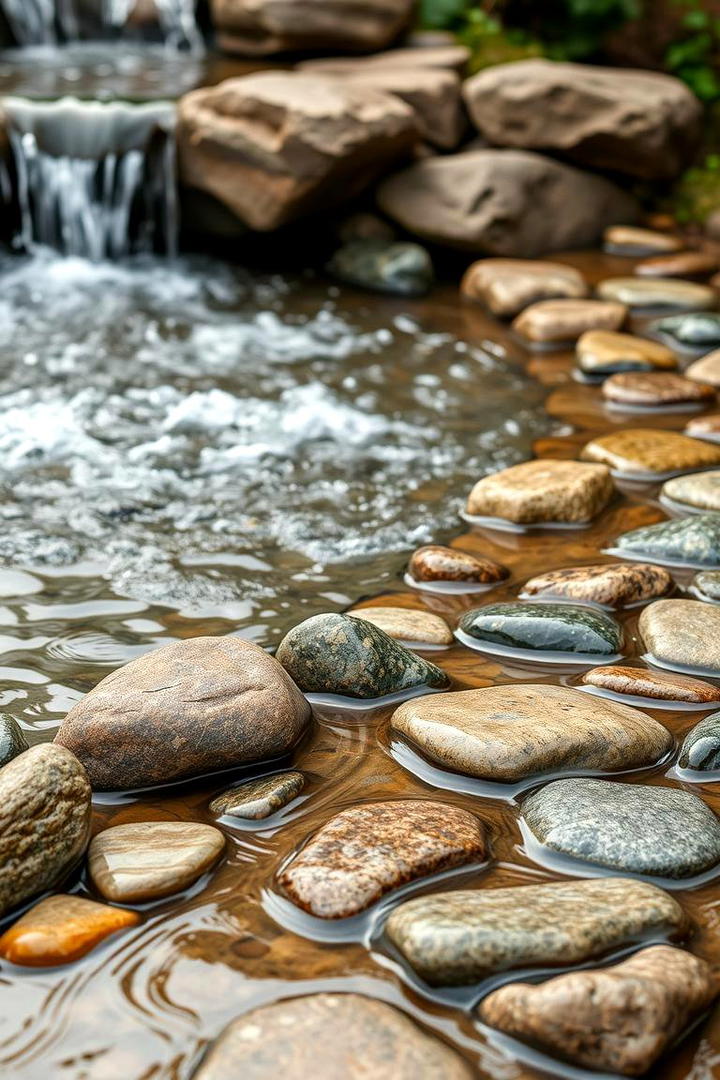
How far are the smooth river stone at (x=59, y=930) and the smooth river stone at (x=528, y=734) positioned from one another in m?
0.85

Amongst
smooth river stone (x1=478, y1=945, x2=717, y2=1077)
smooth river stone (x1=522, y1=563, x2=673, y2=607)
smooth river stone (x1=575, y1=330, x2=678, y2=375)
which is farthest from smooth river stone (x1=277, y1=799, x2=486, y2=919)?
smooth river stone (x1=575, y1=330, x2=678, y2=375)

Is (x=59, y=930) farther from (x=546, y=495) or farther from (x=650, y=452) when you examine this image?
(x=650, y=452)

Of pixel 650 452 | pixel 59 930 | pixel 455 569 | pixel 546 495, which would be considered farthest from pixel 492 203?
pixel 59 930

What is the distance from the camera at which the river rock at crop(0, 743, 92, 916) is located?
89.6 inches

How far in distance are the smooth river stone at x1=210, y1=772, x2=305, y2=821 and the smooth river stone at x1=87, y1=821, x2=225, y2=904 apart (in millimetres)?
93

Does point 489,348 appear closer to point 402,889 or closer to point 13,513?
point 13,513

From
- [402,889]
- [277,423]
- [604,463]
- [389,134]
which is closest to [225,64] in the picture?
[389,134]

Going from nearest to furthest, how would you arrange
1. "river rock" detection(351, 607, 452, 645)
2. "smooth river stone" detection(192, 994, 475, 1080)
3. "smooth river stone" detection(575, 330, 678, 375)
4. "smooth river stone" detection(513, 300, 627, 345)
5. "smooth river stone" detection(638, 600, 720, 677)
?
1. "smooth river stone" detection(192, 994, 475, 1080)
2. "smooth river stone" detection(638, 600, 720, 677)
3. "river rock" detection(351, 607, 452, 645)
4. "smooth river stone" detection(575, 330, 678, 375)
5. "smooth river stone" detection(513, 300, 627, 345)

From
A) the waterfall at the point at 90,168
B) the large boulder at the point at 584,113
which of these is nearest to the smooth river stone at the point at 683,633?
the large boulder at the point at 584,113

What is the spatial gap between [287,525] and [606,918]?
7.52 ft

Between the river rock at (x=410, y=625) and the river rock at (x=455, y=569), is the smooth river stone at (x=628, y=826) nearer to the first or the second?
the river rock at (x=410, y=625)

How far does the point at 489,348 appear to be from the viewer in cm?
611

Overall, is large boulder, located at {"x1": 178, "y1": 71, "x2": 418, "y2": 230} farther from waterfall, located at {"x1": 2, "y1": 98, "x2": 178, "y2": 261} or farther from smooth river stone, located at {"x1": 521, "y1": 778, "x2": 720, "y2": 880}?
smooth river stone, located at {"x1": 521, "y1": 778, "x2": 720, "y2": 880}

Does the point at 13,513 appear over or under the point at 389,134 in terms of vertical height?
under
